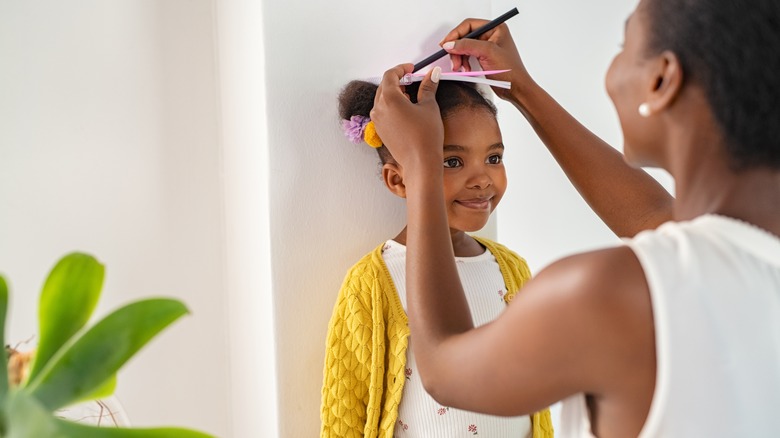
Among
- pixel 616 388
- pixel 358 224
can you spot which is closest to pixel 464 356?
pixel 616 388

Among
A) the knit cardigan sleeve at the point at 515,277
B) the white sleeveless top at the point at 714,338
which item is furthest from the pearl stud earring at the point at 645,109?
the knit cardigan sleeve at the point at 515,277

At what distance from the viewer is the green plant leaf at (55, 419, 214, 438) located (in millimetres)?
569

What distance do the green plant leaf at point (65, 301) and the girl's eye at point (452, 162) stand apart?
0.72 meters

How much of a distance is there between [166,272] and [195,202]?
14cm

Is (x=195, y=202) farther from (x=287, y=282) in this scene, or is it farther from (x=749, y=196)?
(x=749, y=196)

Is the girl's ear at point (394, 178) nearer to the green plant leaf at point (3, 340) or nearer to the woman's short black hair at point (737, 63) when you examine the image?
the woman's short black hair at point (737, 63)

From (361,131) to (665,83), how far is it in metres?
0.64

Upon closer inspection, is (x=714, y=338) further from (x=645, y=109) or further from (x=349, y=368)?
(x=349, y=368)

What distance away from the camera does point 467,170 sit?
1.28 m

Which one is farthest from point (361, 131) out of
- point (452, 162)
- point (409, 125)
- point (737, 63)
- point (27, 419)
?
point (27, 419)

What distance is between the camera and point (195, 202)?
1491 mm

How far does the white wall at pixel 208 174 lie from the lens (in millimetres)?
1293

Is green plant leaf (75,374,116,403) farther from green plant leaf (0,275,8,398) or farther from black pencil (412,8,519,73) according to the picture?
black pencil (412,8,519,73)

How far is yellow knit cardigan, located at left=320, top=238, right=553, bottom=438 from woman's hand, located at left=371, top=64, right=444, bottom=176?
0.98ft
